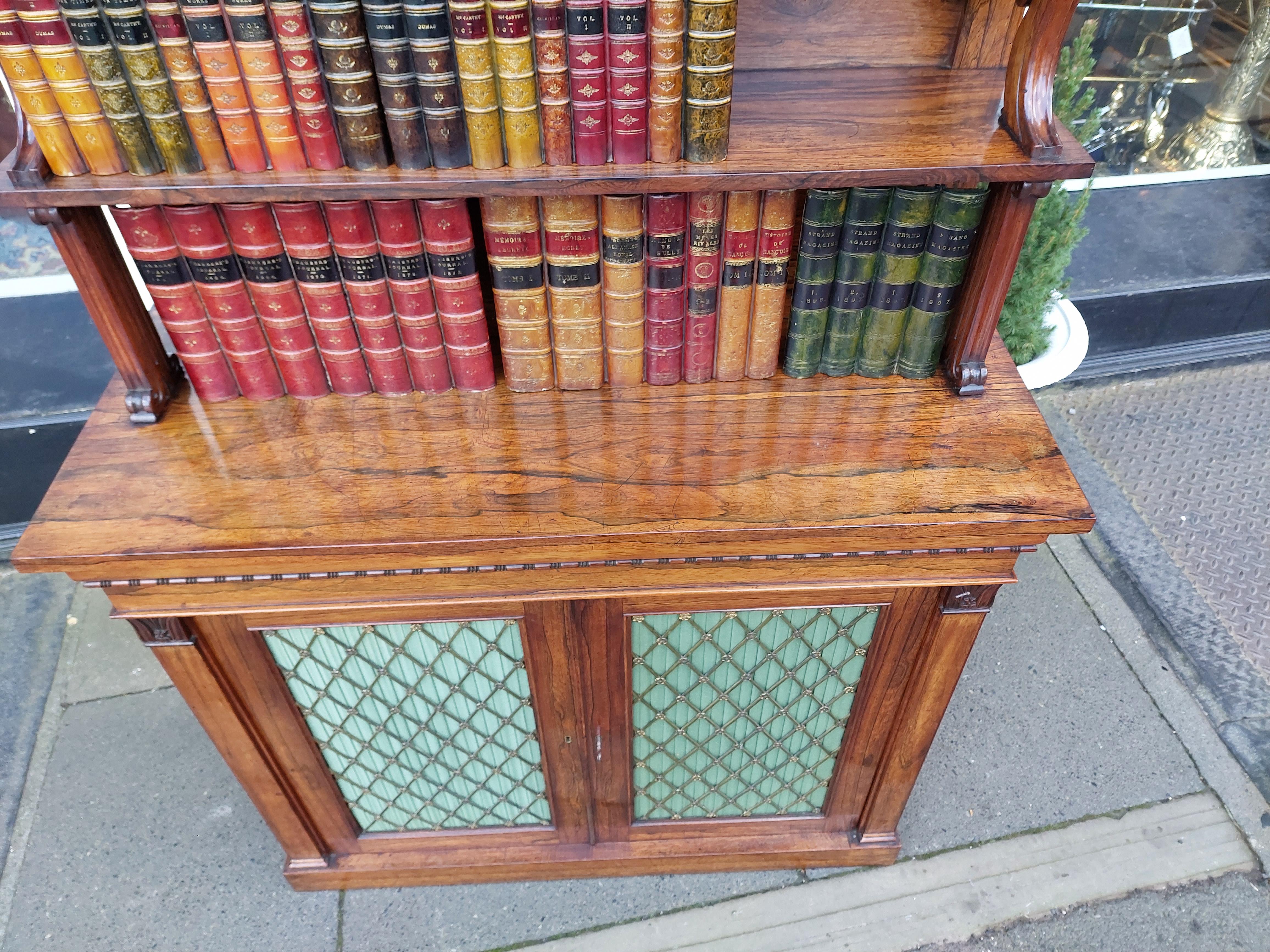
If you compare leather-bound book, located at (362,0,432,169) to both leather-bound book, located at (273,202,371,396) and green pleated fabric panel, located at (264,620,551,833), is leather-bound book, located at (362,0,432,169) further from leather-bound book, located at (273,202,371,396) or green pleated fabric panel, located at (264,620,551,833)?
green pleated fabric panel, located at (264,620,551,833)

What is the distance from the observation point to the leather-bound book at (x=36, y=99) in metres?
0.95

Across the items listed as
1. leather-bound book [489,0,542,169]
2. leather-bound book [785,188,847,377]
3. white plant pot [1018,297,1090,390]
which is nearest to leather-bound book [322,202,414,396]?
leather-bound book [489,0,542,169]

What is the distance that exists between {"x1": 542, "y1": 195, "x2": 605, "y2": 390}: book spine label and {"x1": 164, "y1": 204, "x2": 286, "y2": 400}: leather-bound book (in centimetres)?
44

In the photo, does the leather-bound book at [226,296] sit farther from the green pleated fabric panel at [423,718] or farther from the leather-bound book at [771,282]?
the leather-bound book at [771,282]

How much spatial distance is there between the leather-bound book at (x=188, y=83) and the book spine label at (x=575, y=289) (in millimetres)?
411

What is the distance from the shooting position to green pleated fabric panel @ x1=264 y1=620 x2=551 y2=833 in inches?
53.1

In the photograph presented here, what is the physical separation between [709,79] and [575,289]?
35 centimetres

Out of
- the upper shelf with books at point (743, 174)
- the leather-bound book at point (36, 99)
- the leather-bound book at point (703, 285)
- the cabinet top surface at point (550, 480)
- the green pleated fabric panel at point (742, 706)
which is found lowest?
the green pleated fabric panel at point (742, 706)

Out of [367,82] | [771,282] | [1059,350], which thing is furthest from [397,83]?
[1059,350]

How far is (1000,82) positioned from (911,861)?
1573mm

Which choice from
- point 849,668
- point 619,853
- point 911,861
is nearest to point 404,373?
point 849,668

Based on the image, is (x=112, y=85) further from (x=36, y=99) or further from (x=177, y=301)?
(x=177, y=301)

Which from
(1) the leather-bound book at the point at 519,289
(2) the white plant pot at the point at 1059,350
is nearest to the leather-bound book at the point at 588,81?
(1) the leather-bound book at the point at 519,289

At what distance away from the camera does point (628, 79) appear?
100cm
